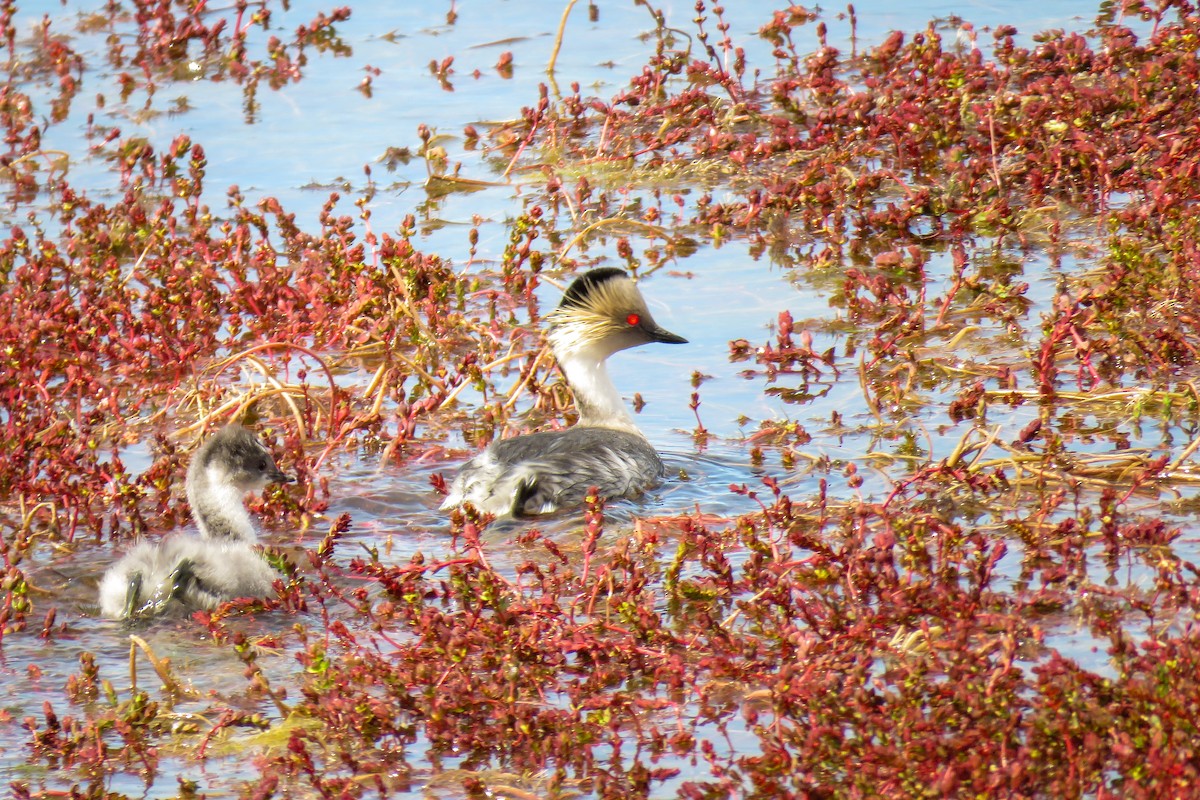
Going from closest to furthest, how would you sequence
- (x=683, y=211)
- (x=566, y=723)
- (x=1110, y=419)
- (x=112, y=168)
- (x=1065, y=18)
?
(x=566, y=723) → (x=1110, y=419) → (x=683, y=211) → (x=112, y=168) → (x=1065, y=18)

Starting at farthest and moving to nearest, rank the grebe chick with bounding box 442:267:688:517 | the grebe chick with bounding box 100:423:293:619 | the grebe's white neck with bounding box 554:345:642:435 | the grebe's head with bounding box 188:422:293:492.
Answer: the grebe's white neck with bounding box 554:345:642:435, the grebe chick with bounding box 442:267:688:517, the grebe's head with bounding box 188:422:293:492, the grebe chick with bounding box 100:423:293:619

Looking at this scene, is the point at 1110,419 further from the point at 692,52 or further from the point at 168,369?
the point at 692,52

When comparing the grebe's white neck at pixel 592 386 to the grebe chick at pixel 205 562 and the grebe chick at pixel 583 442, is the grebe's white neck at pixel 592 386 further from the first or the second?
the grebe chick at pixel 205 562

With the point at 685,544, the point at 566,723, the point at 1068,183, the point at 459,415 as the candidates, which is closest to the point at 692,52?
the point at 1068,183

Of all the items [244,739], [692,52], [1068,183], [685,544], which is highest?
[692,52]

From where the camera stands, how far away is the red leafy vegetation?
187 inches

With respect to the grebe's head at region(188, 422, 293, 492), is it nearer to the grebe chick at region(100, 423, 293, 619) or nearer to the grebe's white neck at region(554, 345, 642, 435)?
the grebe chick at region(100, 423, 293, 619)

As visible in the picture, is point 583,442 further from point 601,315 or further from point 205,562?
point 205,562

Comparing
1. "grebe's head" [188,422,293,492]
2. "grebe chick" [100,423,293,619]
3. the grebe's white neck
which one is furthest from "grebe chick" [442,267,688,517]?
"grebe chick" [100,423,293,619]

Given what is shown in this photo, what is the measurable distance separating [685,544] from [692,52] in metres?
8.61

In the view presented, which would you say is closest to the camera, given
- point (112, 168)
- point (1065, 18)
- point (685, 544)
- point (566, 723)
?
point (566, 723)

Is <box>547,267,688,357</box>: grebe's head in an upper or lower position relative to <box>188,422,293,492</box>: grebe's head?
upper

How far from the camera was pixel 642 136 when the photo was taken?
1155 cm

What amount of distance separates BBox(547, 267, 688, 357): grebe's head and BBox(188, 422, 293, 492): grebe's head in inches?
71.8
